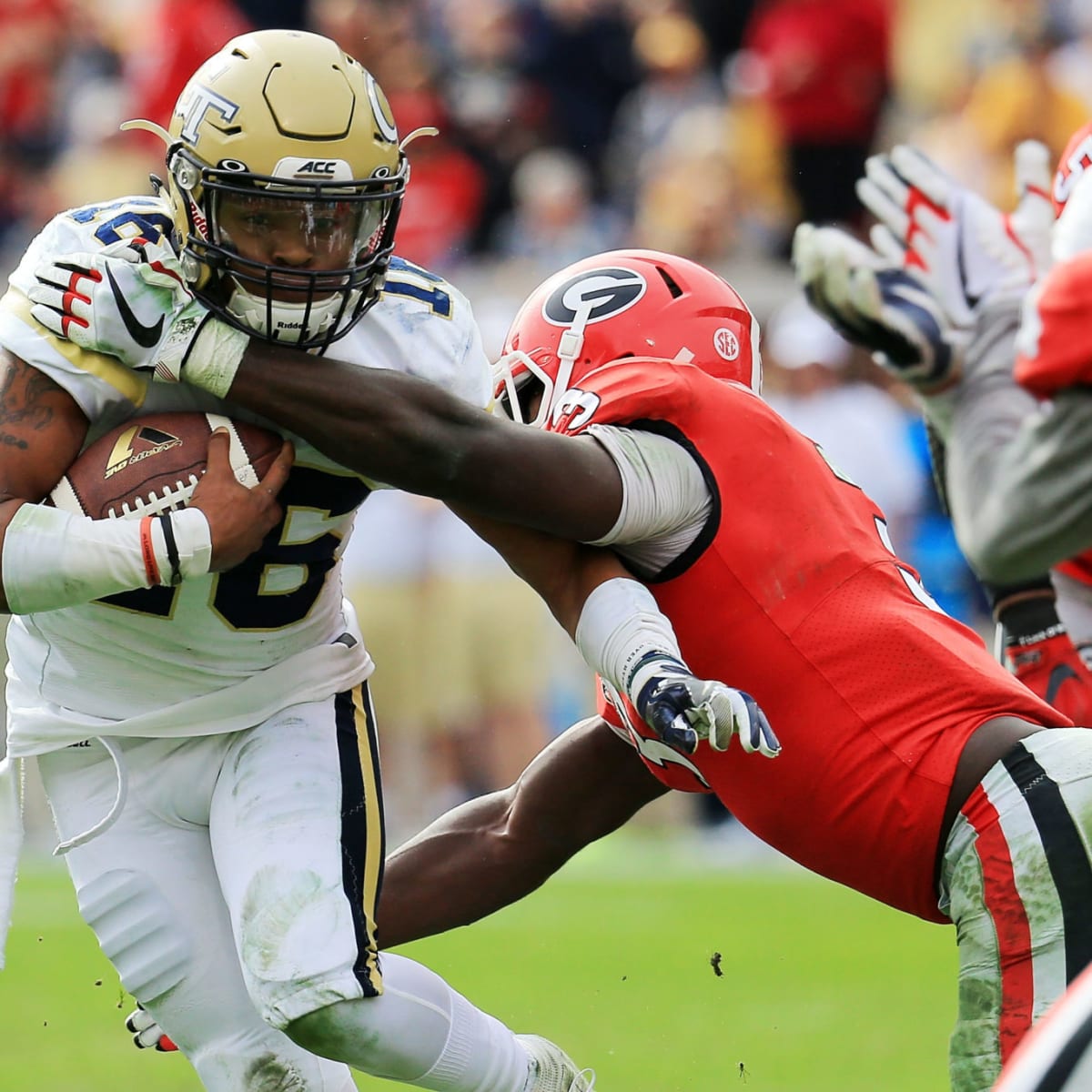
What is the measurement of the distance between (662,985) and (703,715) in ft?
11.3

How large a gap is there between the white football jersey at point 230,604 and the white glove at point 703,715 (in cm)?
67

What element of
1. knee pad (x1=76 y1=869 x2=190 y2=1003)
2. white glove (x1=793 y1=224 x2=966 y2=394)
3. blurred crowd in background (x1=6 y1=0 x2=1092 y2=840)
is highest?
white glove (x1=793 y1=224 x2=966 y2=394)

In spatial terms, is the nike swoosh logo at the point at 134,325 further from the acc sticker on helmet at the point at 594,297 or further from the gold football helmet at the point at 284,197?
the acc sticker on helmet at the point at 594,297

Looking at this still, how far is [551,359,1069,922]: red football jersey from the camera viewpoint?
326 centimetres

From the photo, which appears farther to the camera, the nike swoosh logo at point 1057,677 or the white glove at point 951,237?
the nike swoosh logo at point 1057,677

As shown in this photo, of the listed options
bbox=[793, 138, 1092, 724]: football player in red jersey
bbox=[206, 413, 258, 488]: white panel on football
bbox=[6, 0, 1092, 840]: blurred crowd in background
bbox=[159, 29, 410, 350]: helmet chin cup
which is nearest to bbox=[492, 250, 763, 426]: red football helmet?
bbox=[159, 29, 410, 350]: helmet chin cup

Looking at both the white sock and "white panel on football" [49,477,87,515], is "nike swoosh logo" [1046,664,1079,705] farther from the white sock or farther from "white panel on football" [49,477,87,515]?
"white panel on football" [49,477,87,515]

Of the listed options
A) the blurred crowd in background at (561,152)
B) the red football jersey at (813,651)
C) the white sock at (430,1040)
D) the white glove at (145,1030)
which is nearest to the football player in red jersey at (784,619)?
the red football jersey at (813,651)

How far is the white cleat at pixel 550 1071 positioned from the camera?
3.65 metres

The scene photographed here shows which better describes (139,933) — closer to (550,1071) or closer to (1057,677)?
(550,1071)

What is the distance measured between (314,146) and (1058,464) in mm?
1330

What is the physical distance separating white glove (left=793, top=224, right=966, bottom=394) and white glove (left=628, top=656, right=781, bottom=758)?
576 mm

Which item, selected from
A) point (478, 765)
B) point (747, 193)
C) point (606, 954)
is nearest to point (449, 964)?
point (606, 954)

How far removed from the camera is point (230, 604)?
341 centimetres
